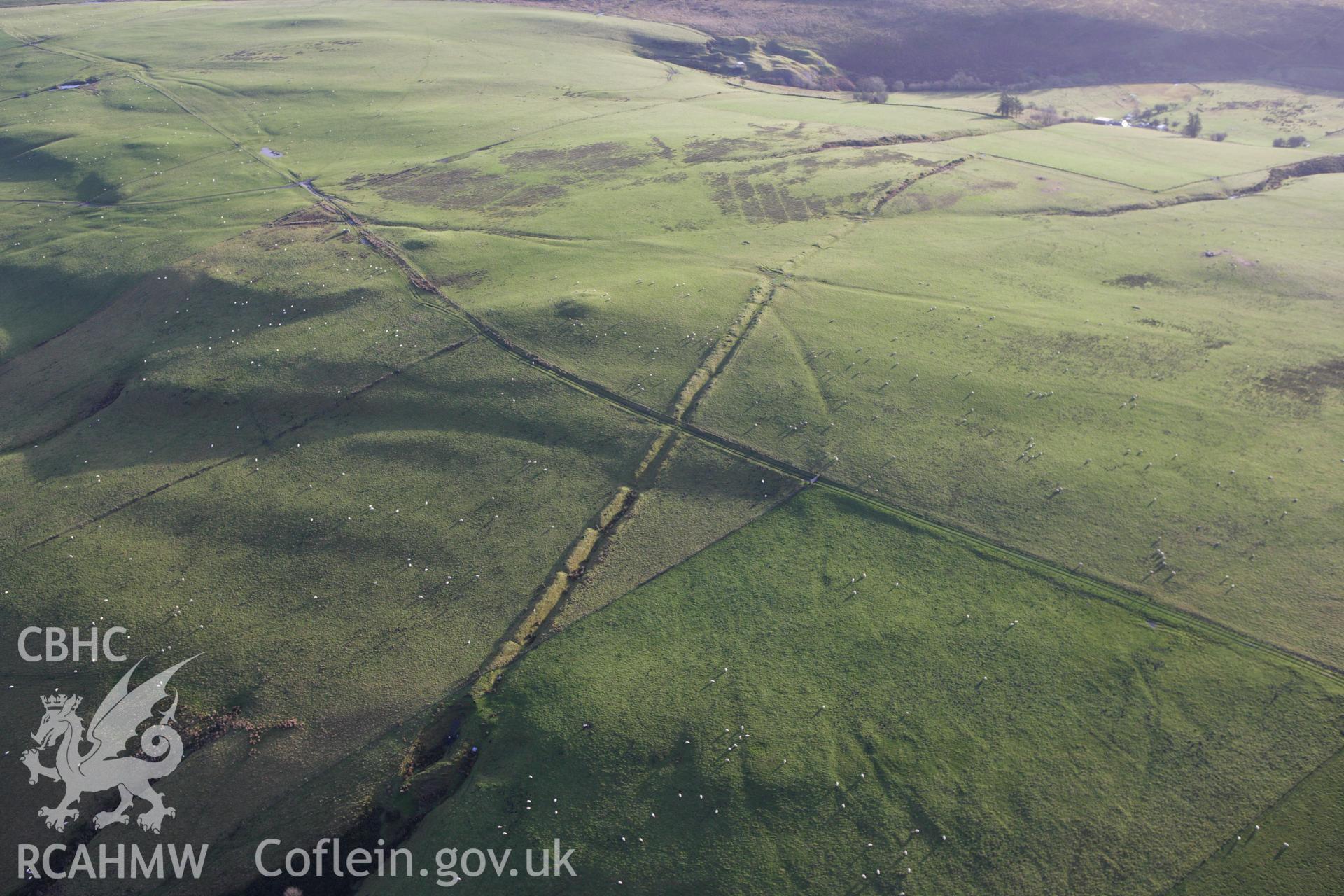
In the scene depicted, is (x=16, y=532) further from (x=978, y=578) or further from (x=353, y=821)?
(x=978, y=578)

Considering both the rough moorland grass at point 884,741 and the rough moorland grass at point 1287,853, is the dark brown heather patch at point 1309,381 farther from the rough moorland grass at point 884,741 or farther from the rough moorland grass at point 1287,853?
the rough moorland grass at point 1287,853

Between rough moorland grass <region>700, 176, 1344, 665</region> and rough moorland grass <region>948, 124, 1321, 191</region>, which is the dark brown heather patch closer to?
rough moorland grass <region>700, 176, 1344, 665</region>

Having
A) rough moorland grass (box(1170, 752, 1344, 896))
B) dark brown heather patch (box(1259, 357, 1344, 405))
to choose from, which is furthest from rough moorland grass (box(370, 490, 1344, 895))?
dark brown heather patch (box(1259, 357, 1344, 405))

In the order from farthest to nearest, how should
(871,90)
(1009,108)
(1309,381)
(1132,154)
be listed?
1. (871,90)
2. (1009,108)
3. (1132,154)
4. (1309,381)

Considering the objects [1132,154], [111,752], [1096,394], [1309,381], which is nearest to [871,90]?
[1132,154]

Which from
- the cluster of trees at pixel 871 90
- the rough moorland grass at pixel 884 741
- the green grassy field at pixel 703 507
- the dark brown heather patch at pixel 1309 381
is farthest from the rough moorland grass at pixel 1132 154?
the rough moorland grass at pixel 884 741

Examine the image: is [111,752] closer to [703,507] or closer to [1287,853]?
[703,507]
